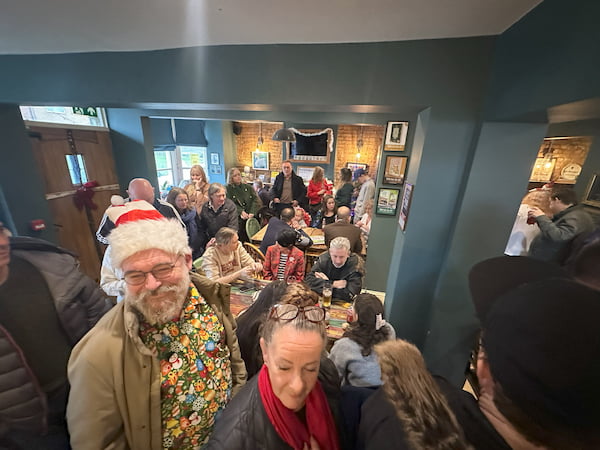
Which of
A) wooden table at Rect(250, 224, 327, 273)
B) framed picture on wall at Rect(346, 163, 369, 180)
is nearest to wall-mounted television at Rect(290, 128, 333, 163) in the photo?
framed picture on wall at Rect(346, 163, 369, 180)

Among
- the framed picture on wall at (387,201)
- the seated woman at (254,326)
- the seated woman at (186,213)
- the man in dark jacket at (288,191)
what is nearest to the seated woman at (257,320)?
the seated woman at (254,326)

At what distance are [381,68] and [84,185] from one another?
4.62 m

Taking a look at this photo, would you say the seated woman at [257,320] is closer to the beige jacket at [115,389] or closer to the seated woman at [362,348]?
the seated woman at [362,348]

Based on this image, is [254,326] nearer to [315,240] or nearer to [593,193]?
[315,240]

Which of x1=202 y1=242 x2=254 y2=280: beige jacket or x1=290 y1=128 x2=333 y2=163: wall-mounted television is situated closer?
x1=202 y1=242 x2=254 y2=280: beige jacket

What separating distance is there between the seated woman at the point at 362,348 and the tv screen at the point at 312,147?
711 centimetres

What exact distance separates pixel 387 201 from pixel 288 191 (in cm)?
192

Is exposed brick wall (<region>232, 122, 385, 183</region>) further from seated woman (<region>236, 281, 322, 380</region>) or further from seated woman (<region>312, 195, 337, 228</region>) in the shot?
seated woman (<region>236, 281, 322, 380</region>)

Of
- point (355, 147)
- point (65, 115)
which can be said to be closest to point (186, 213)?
point (65, 115)

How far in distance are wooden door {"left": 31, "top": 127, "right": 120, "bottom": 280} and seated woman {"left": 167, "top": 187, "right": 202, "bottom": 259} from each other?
5.45ft

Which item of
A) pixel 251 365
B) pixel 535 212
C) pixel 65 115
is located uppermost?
pixel 65 115

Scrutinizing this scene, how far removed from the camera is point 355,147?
785 centimetres

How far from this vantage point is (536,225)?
7.38ft

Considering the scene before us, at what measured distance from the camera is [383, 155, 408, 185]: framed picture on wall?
3.16 m
